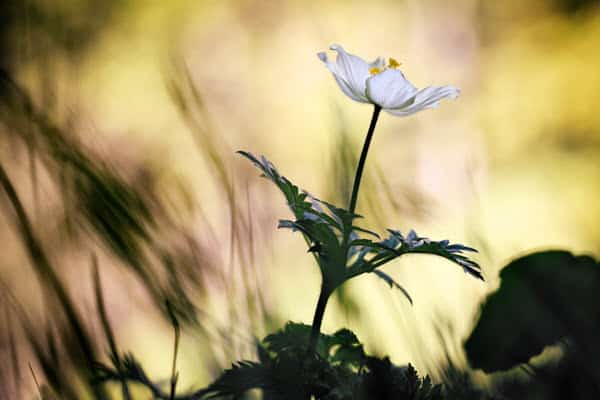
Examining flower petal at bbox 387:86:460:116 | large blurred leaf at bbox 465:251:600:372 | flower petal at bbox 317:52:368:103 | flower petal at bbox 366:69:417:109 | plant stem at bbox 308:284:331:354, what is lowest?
large blurred leaf at bbox 465:251:600:372

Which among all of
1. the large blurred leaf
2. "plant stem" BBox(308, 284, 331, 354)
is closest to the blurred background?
the large blurred leaf

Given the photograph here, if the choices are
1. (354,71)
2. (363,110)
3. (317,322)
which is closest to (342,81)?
(354,71)

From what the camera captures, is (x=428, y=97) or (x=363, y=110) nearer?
(x=428, y=97)

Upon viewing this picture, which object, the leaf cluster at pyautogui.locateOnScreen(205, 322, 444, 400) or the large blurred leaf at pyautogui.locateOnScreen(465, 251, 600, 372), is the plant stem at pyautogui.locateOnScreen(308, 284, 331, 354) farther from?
the large blurred leaf at pyautogui.locateOnScreen(465, 251, 600, 372)

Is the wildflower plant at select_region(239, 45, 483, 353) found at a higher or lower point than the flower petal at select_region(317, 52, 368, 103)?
lower

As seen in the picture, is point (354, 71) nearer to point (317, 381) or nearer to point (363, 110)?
point (317, 381)

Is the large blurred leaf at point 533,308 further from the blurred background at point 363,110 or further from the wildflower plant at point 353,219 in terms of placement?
the blurred background at point 363,110

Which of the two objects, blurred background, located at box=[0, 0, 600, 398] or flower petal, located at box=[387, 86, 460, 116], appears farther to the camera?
blurred background, located at box=[0, 0, 600, 398]

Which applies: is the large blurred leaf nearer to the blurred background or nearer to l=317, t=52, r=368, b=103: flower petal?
l=317, t=52, r=368, b=103: flower petal

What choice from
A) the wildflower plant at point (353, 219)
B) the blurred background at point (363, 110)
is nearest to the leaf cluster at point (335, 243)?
the wildflower plant at point (353, 219)
